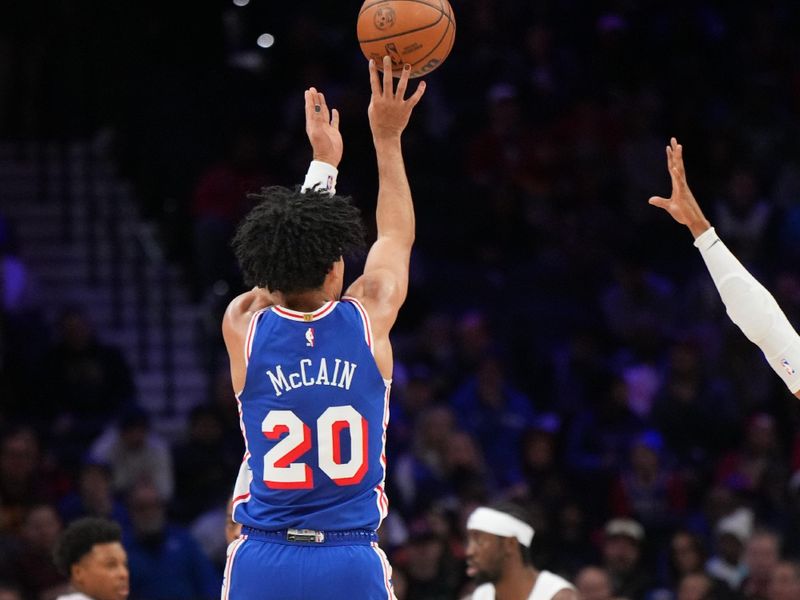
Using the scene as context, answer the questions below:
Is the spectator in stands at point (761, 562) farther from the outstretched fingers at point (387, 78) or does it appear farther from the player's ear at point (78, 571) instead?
the outstretched fingers at point (387, 78)

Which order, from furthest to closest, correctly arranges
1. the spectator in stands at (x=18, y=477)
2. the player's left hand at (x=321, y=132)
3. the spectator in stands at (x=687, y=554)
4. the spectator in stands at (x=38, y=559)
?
1. the spectator in stands at (x=18, y=477)
2. the spectator in stands at (x=687, y=554)
3. the spectator in stands at (x=38, y=559)
4. the player's left hand at (x=321, y=132)

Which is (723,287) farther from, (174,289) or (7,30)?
(7,30)

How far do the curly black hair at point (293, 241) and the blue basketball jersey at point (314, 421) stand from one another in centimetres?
12

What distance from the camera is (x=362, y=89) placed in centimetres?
1416

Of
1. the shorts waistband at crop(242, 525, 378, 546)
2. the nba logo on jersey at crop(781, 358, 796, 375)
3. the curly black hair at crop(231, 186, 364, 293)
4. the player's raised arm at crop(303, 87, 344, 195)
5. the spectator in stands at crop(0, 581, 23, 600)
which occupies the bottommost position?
the spectator in stands at crop(0, 581, 23, 600)

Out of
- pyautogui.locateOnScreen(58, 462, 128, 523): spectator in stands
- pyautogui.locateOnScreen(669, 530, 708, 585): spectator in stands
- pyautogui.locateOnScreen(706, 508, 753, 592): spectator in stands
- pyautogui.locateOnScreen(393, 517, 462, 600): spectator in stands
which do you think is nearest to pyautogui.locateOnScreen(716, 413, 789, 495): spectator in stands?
pyautogui.locateOnScreen(706, 508, 753, 592): spectator in stands

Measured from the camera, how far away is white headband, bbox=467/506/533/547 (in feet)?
24.7

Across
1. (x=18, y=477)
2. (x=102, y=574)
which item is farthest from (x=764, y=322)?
(x=18, y=477)

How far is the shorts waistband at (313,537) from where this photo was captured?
4.66m

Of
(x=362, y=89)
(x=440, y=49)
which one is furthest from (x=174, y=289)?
(x=440, y=49)

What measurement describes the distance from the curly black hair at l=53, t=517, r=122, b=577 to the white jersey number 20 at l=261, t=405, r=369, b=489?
2.25 m

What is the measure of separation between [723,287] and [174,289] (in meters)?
9.53

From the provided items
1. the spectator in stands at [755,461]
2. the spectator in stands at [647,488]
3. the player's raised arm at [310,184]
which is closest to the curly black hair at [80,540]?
the player's raised arm at [310,184]

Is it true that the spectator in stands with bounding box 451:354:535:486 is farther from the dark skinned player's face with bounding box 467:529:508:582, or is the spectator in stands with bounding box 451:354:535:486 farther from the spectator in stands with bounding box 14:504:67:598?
the dark skinned player's face with bounding box 467:529:508:582
